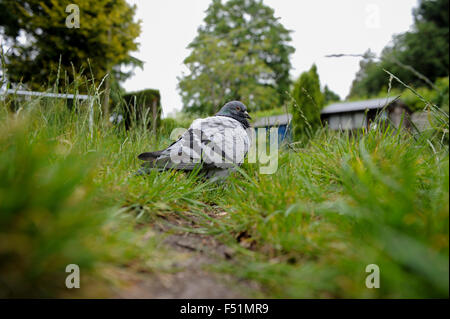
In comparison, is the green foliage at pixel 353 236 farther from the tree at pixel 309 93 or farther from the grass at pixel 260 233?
the tree at pixel 309 93

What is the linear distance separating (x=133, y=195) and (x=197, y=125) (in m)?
1.27

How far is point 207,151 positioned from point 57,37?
4.28 m

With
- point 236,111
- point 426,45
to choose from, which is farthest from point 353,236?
point 426,45

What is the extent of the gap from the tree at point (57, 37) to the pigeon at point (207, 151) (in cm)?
229

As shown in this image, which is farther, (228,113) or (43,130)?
(228,113)

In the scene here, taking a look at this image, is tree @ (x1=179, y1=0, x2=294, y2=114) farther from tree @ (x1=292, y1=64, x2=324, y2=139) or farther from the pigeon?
the pigeon

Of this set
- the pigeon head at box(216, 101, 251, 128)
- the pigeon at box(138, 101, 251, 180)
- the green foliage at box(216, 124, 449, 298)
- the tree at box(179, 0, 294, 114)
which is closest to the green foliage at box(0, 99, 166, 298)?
the green foliage at box(216, 124, 449, 298)

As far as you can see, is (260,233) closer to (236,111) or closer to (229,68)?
(236,111)

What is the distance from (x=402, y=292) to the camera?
0.77m

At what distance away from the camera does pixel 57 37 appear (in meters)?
4.68

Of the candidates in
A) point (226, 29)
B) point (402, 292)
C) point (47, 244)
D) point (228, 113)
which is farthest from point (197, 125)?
point (226, 29)

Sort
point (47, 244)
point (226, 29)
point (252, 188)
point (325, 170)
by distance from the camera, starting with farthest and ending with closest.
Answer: point (226, 29), point (325, 170), point (252, 188), point (47, 244)

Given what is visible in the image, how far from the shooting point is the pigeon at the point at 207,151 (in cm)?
229
